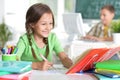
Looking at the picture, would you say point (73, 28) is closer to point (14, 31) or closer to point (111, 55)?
point (14, 31)

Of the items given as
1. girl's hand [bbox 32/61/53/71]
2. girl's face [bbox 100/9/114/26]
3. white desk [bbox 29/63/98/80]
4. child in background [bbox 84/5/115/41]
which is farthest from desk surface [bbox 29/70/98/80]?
girl's face [bbox 100/9/114/26]

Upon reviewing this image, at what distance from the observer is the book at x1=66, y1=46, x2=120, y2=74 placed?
1.28 m

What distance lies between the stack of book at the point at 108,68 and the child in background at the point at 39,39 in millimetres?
521

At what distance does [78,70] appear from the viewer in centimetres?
134

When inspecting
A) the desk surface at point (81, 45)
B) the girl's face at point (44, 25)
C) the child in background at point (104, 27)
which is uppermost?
the girl's face at point (44, 25)

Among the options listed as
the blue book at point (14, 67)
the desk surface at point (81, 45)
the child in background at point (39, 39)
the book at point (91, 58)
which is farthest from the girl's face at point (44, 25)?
the desk surface at point (81, 45)

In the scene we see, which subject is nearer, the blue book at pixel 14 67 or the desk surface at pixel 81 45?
the blue book at pixel 14 67

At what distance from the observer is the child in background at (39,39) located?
1834 millimetres

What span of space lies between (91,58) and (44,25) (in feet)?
2.02

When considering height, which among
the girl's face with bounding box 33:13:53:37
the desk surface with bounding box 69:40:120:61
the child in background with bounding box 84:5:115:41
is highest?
the girl's face with bounding box 33:13:53:37

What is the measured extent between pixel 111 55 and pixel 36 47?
689 millimetres

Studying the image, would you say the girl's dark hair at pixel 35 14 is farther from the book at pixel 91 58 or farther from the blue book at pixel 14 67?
the blue book at pixel 14 67

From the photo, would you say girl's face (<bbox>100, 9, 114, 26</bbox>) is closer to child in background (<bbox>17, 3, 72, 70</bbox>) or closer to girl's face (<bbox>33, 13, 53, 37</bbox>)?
child in background (<bbox>17, 3, 72, 70</bbox>)

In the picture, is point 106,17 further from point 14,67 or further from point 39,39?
point 14,67
